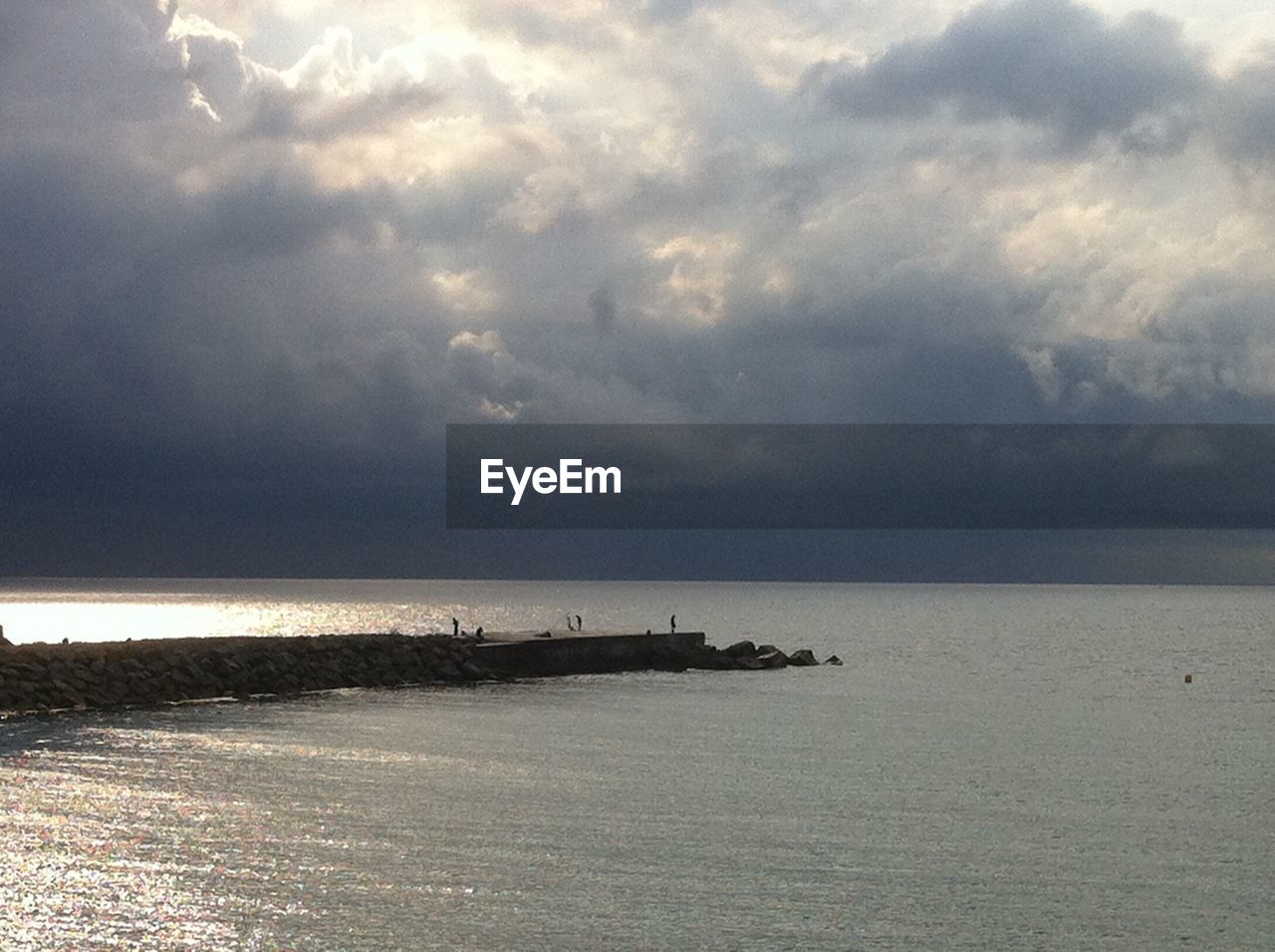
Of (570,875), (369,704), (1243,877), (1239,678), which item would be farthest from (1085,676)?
(570,875)

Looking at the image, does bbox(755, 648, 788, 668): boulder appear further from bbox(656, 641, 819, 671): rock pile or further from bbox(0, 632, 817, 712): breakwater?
bbox(0, 632, 817, 712): breakwater

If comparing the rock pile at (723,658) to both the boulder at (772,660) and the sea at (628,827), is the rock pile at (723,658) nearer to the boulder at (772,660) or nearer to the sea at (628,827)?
the boulder at (772,660)

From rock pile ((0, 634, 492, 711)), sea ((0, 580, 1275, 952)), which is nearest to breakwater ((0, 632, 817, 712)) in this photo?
rock pile ((0, 634, 492, 711))

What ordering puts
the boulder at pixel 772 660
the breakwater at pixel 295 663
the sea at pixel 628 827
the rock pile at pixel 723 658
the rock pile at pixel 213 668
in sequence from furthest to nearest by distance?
the boulder at pixel 772 660, the rock pile at pixel 723 658, the breakwater at pixel 295 663, the rock pile at pixel 213 668, the sea at pixel 628 827

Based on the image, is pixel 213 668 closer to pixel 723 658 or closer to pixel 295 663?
pixel 295 663

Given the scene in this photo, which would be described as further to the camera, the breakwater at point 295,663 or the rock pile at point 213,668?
the breakwater at point 295,663

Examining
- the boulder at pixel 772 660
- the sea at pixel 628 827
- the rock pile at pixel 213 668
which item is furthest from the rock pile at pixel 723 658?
the sea at pixel 628 827
